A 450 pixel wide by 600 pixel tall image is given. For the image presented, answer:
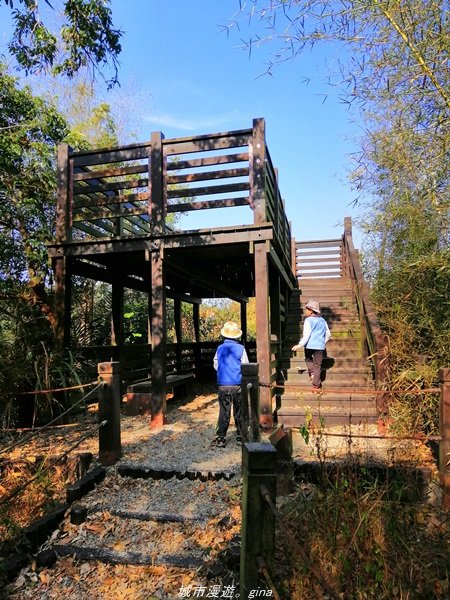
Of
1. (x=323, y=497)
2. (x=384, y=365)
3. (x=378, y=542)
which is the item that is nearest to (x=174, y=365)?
(x=384, y=365)

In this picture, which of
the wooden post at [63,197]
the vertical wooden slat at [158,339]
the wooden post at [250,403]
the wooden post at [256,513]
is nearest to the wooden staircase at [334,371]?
the wooden post at [250,403]

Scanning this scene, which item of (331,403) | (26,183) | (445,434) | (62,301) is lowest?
(331,403)

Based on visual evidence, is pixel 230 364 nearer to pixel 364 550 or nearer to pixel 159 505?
pixel 159 505

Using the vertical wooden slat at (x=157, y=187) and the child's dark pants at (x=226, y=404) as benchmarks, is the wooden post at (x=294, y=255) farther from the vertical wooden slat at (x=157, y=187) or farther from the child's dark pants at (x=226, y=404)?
the child's dark pants at (x=226, y=404)

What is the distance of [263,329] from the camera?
20.7 feet

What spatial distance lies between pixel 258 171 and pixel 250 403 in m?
3.50

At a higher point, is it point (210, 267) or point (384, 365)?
point (210, 267)

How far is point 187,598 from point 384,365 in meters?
4.01

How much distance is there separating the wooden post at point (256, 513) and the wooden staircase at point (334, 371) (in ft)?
7.39

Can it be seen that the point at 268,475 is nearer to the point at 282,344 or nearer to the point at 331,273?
the point at 282,344

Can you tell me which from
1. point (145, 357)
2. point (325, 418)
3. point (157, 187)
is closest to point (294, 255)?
point (145, 357)

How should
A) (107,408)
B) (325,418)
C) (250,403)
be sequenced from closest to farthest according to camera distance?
1. (250,403)
2. (107,408)
3. (325,418)

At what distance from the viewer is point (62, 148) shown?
717 centimetres

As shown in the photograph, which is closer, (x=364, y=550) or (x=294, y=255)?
(x=364, y=550)
